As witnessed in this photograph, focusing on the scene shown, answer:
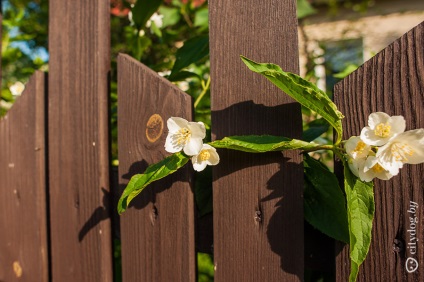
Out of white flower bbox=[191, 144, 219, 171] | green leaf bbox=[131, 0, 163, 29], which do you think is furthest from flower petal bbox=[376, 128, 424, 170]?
green leaf bbox=[131, 0, 163, 29]

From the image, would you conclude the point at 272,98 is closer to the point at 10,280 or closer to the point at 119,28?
the point at 10,280

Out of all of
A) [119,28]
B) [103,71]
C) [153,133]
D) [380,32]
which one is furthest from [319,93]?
[380,32]

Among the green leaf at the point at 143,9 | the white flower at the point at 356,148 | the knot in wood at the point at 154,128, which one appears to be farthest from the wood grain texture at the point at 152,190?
the white flower at the point at 356,148

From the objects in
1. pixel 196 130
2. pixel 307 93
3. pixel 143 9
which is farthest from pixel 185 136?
pixel 143 9

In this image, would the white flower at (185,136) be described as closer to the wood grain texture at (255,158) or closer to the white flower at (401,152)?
the wood grain texture at (255,158)

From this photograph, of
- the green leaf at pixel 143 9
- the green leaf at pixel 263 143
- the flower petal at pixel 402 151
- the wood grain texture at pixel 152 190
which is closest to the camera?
the flower petal at pixel 402 151
